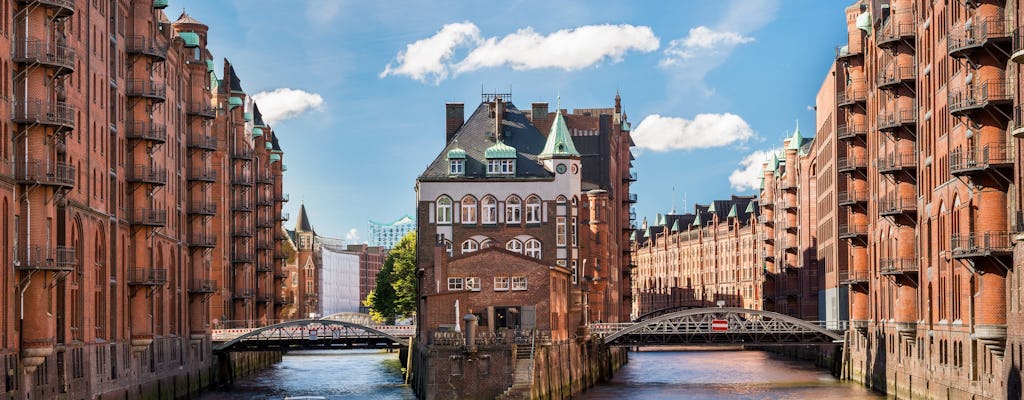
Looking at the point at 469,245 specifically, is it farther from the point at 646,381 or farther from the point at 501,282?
the point at 501,282

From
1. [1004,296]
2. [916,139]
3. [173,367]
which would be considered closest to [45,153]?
[173,367]

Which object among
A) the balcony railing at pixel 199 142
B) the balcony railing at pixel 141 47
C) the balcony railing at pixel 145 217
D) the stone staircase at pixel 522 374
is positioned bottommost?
the stone staircase at pixel 522 374

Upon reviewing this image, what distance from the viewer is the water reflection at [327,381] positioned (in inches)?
3691

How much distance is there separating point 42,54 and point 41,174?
444cm

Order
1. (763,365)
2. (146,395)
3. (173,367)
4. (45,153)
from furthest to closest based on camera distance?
(763,365)
(173,367)
(146,395)
(45,153)

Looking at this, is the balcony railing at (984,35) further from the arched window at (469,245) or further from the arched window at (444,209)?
the arched window at (444,209)

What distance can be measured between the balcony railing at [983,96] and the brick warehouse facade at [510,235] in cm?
2489

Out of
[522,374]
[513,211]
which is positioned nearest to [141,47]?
[522,374]

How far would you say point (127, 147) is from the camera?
79750 mm

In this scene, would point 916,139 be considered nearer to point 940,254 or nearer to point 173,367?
point 940,254

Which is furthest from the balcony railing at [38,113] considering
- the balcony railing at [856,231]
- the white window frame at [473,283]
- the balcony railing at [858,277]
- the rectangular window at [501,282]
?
the balcony railing at [858,277]

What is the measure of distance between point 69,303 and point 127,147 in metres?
16.8

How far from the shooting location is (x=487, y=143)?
10275cm

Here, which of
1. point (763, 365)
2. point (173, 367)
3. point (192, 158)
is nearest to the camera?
point (173, 367)
